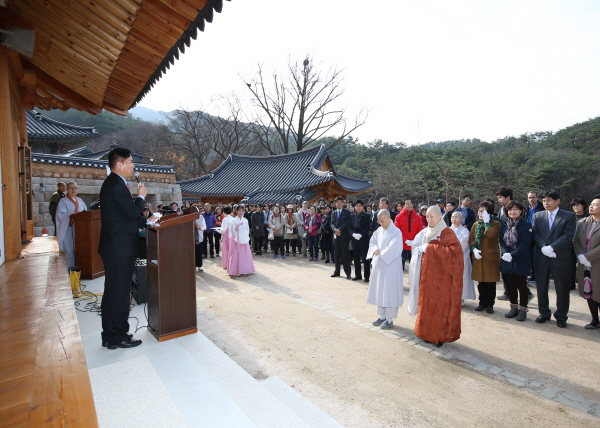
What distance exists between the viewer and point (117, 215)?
129 inches

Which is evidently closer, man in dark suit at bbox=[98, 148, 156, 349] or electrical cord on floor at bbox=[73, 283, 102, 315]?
man in dark suit at bbox=[98, 148, 156, 349]

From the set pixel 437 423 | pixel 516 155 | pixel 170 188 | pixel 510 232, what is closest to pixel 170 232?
pixel 437 423

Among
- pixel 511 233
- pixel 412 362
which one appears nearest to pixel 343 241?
pixel 511 233

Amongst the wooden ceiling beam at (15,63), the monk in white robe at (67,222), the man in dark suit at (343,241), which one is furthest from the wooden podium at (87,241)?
the man in dark suit at (343,241)

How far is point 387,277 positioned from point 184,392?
3363 mm

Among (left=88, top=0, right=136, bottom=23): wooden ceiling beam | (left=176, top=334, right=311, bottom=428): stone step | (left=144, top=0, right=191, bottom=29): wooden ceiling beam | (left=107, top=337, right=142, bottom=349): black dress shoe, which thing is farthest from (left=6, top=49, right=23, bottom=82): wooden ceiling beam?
(left=176, top=334, right=311, bottom=428): stone step

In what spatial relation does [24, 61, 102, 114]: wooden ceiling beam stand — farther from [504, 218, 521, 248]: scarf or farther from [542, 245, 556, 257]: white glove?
[542, 245, 556, 257]: white glove

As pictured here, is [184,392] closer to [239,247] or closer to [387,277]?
[387,277]

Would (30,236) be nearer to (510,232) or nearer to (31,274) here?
A: (31,274)

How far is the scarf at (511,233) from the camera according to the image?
18.1ft

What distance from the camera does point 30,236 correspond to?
23.1ft

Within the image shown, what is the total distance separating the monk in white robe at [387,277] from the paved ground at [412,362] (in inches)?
11.6

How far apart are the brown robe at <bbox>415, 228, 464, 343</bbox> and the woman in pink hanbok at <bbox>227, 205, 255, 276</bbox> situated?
16.8 ft

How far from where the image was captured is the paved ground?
9.95 ft
